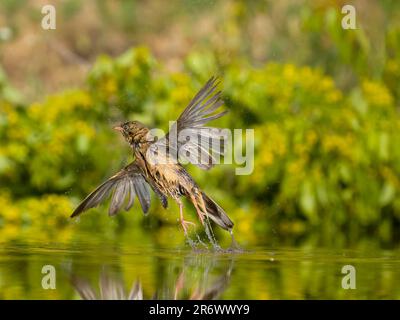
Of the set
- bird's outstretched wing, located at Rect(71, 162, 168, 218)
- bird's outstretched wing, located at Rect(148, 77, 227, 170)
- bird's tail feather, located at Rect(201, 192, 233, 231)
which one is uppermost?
bird's outstretched wing, located at Rect(148, 77, 227, 170)

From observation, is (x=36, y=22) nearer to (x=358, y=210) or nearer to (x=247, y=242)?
(x=358, y=210)

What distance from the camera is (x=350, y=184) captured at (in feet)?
33.6

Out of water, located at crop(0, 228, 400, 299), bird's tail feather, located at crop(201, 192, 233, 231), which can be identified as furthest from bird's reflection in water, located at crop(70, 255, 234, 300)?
bird's tail feather, located at crop(201, 192, 233, 231)

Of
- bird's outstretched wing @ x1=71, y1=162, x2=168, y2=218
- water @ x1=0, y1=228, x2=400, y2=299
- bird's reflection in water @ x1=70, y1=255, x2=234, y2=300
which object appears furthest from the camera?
bird's outstretched wing @ x1=71, y1=162, x2=168, y2=218

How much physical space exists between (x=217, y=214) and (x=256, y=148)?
165 inches

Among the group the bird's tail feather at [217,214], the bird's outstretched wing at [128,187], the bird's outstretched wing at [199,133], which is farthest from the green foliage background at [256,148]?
the bird's outstretched wing at [199,133]

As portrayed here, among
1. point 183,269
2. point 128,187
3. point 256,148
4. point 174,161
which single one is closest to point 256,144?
point 256,148

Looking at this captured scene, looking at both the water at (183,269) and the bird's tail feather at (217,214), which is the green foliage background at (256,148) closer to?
the water at (183,269)

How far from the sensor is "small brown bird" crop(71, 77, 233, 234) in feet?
18.3

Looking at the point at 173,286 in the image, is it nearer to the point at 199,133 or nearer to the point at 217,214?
the point at 199,133

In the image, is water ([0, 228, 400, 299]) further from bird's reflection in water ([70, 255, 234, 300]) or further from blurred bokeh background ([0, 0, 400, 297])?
blurred bokeh background ([0, 0, 400, 297])

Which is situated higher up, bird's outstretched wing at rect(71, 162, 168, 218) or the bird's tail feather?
bird's outstretched wing at rect(71, 162, 168, 218)

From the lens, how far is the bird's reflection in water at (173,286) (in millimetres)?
4785

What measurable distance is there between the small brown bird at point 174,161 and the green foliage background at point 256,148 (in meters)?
3.41
